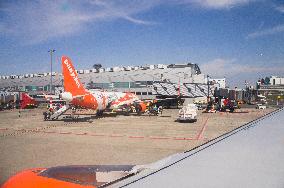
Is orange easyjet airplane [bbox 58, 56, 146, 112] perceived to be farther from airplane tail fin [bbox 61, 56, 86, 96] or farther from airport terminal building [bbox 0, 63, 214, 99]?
airport terminal building [bbox 0, 63, 214, 99]

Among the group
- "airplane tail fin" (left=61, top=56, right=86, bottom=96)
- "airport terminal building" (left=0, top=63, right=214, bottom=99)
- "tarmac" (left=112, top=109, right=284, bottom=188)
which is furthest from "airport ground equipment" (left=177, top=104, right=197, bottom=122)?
"airport terminal building" (left=0, top=63, right=214, bottom=99)

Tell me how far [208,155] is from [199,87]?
7546cm

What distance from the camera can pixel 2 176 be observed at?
34.0ft

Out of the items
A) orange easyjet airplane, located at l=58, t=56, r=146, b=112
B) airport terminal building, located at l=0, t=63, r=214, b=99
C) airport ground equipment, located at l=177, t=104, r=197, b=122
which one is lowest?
airport ground equipment, located at l=177, t=104, r=197, b=122

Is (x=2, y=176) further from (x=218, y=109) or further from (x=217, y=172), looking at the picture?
(x=218, y=109)

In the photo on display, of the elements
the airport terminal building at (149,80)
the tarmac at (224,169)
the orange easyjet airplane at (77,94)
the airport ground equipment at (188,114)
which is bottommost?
the airport ground equipment at (188,114)

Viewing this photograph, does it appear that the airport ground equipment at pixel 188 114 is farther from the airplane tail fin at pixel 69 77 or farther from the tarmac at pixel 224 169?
the tarmac at pixel 224 169

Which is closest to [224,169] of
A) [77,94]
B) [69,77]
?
[77,94]

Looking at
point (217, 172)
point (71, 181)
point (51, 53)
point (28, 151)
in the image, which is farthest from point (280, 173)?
point (51, 53)

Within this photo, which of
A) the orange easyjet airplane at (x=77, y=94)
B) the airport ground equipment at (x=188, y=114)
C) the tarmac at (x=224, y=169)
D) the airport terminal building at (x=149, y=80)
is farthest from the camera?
the airport terminal building at (x=149, y=80)

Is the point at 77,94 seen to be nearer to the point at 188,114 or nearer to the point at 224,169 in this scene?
the point at 188,114

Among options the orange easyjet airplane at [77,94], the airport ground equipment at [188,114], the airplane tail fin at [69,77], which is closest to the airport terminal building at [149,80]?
the orange easyjet airplane at [77,94]

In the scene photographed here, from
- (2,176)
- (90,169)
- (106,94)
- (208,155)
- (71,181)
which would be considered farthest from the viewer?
(106,94)

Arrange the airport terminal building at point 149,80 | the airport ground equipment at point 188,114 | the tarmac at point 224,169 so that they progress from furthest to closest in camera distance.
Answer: the airport terminal building at point 149,80 → the airport ground equipment at point 188,114 → the tarmac at point 224,169
